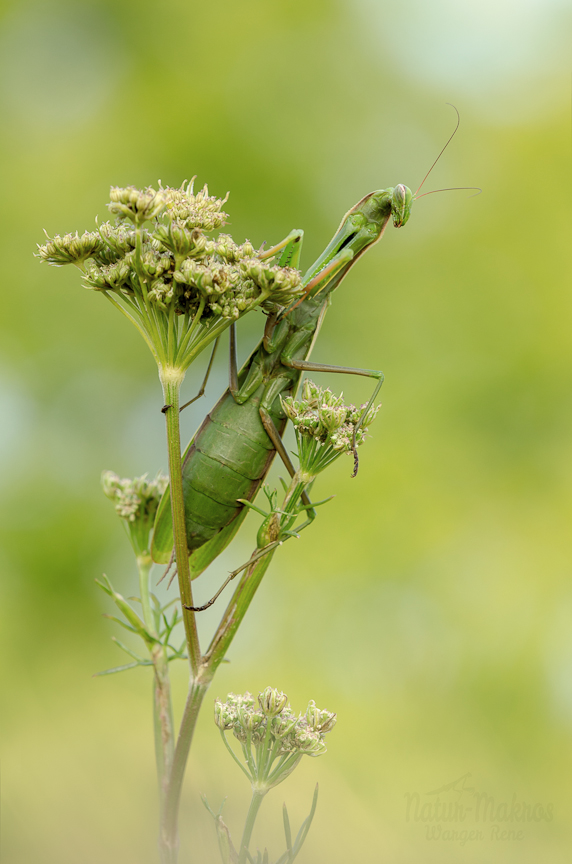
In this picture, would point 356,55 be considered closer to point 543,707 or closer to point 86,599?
point 86,599

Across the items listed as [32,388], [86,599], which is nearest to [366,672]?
[86,599]

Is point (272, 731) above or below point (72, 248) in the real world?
below

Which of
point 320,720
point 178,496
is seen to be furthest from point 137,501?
point 320,720

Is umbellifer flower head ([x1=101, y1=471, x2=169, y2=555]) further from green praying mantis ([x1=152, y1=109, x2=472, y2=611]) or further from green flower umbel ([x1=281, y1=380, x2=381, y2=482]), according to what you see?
green flower umbel ([x1=281, y1=380, x2=381, y2=482])

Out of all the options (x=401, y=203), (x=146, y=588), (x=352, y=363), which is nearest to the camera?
(x=146, y=588)

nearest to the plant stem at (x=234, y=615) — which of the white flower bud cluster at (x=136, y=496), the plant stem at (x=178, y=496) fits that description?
the plant stem at (x=178, y=496)

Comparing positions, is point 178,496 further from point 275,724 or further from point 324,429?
point 275,724

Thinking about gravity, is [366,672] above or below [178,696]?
above
